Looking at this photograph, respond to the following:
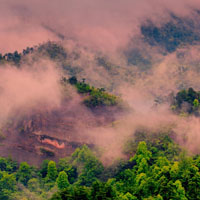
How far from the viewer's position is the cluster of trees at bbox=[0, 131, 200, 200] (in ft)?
246

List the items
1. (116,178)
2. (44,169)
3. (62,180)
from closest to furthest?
(116,178) < (62,180) < (44,169)

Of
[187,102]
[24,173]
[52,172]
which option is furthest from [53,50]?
[52,172]

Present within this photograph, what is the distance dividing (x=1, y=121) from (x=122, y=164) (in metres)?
41.1

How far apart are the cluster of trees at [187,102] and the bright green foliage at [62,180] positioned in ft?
111

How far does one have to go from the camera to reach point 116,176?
8919cm

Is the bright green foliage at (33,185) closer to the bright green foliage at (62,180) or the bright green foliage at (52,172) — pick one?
the bright green foliage at (52,172)

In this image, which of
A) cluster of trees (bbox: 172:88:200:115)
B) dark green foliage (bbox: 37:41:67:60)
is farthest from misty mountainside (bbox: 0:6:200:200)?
dark green foliage (bbox: 37:41:67:60)

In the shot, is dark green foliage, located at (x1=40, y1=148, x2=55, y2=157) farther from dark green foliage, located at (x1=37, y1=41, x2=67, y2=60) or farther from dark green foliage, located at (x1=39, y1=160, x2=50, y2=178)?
dark green foliage, located at (x1=37, y1=41, x2=67, y2=60)

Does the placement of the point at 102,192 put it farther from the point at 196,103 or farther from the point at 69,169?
the point at 196,103

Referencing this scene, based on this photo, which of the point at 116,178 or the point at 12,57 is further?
the point at 12,57

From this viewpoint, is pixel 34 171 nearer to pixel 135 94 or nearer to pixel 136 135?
pixel 136 135

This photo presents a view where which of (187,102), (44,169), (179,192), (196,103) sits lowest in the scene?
(179,192)

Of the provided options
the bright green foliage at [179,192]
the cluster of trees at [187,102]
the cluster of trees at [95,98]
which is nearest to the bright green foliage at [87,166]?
the bright green foliage at [179,192]

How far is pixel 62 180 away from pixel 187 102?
3790 cm
